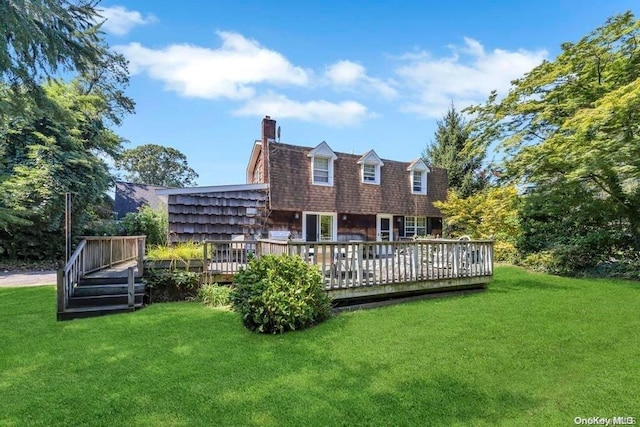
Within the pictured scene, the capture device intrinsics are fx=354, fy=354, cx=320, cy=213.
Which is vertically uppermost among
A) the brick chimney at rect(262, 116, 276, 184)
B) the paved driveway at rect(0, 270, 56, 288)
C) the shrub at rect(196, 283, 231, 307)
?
the brick chimney at rect(262, 116, 276, 184)

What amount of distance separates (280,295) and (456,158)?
19.8 m

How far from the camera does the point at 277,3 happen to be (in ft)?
32.6

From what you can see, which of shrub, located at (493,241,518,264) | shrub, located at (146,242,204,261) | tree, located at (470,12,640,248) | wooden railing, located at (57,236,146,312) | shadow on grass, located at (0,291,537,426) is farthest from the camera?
shrub, located at (493,241,518,264)

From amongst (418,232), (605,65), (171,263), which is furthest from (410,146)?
(171,263)

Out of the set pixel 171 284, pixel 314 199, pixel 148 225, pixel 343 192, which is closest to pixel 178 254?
pixel 171 284

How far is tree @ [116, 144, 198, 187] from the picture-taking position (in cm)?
4038

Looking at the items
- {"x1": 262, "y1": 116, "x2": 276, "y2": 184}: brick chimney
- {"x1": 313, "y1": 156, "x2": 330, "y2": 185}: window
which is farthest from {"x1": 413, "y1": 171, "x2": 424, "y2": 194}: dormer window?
{"x1": 262, "y1": 116, "x2": 276, "y2": 184}: brick chimney

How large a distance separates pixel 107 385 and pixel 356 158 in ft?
48.6

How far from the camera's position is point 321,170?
16.1 meters

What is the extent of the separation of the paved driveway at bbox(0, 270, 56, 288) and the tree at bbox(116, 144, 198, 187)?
96.2ft

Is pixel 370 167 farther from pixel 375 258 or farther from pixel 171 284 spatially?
pixel 171 284

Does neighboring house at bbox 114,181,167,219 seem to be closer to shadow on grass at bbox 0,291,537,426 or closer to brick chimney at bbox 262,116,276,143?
brick chimney at bbox 262,116,276,143

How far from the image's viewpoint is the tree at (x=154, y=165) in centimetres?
4038

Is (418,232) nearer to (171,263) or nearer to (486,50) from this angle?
(486,50)
